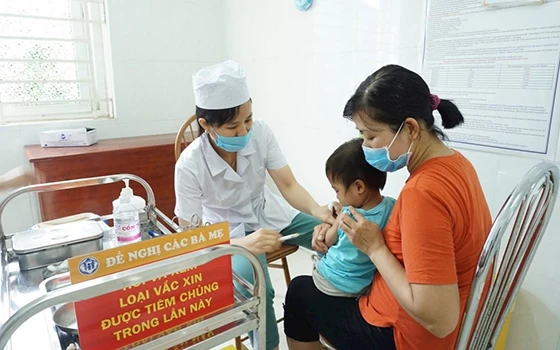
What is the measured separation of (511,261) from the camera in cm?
80

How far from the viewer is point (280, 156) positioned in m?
1.61

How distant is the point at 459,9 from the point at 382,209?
0.92m

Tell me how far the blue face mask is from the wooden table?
1.10m

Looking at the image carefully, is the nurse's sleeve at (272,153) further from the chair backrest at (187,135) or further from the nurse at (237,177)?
the chair backrest at (187,135)

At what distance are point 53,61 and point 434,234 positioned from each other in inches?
101

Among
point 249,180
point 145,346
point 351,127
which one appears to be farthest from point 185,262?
point 351,127

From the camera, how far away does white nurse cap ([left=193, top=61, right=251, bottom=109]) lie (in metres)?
1.26

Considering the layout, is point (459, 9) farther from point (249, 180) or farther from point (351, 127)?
point (249, 180)

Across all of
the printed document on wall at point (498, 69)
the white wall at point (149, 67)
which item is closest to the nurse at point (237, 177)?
the printed document on wall at point (498, 69)

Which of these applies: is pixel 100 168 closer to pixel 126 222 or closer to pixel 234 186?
pixel 234 186

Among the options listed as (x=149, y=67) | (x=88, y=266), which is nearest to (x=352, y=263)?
(x=88, y=266)

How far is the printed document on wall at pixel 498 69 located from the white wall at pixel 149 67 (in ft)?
5.92

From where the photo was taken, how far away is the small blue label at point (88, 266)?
23.8 inches

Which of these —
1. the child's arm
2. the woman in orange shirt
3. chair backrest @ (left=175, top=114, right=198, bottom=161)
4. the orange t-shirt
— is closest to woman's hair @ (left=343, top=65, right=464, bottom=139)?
the woman in orange shirt
